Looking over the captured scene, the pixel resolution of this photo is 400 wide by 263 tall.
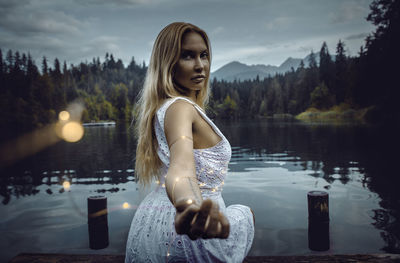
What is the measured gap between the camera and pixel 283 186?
41.9 ft

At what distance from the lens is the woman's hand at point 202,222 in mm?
1103

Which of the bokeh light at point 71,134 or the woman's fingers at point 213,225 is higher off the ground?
the woman's fingers at point 213,225

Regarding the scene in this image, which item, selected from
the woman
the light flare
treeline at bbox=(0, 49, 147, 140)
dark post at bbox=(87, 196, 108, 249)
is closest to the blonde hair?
the woman

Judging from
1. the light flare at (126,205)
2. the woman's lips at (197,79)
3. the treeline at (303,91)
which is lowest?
the light flare at (126,205)

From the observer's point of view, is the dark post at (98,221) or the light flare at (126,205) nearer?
the dark post at (98,221)

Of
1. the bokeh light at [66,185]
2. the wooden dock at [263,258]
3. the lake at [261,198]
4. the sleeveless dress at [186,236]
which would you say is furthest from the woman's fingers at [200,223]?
the bokeh light at [66,185]

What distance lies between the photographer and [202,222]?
3.64 feet

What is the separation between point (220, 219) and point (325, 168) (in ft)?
55.3

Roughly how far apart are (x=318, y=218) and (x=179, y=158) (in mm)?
4871

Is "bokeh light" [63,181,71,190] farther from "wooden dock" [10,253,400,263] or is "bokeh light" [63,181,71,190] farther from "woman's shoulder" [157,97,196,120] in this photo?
"woman's shoulder" [157,97,196,120]

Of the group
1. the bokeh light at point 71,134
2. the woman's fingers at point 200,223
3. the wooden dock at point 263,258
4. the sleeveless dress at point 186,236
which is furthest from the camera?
the bokeh light at point 71,134

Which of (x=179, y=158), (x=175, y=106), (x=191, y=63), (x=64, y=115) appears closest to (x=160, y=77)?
(x=191, y=63)

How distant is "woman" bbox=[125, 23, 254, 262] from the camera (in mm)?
1644

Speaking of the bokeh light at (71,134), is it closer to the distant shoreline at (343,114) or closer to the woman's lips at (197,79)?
the woman's lips at (197,79)
